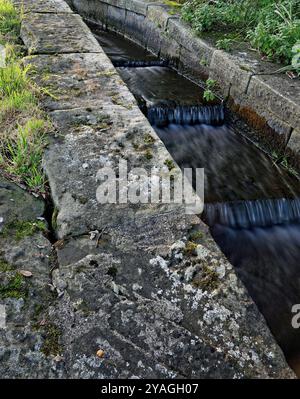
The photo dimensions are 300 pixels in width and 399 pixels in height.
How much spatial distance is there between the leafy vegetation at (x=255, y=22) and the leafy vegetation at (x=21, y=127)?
2.72 meters

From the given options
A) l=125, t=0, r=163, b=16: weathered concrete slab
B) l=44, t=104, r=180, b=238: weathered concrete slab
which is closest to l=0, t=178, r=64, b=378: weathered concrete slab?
l=44, t=104, r=180, b=238: weathered concrete slab

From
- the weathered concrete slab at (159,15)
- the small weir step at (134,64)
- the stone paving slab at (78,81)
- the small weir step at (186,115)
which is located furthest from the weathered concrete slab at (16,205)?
the weathered concrete slab at (159,15)

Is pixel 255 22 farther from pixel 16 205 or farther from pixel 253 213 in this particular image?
pixel 16 205

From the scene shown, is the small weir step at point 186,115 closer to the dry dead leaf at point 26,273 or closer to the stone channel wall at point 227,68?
the stone channel wall at point 227,68

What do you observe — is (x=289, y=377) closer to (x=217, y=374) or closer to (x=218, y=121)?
(x=217, y=374)

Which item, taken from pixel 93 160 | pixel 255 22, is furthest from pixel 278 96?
pixel 93 160

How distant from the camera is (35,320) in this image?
5.67 ft

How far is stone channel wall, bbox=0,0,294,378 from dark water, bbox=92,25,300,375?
3.47 feet

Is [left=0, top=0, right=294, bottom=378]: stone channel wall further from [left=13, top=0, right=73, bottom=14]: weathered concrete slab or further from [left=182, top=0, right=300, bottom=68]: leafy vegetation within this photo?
[left=13, top=0, right=73, bottom=14]: weathered concrete slab

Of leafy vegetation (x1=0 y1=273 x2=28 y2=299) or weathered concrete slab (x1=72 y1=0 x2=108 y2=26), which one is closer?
leafy vegetation (x1=0 y1=273 x2=28 y2=299)

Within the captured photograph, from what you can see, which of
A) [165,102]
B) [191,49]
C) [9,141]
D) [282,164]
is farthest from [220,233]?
[191,49]

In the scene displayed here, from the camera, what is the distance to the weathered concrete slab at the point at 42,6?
536 centimetres

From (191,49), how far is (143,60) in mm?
1113

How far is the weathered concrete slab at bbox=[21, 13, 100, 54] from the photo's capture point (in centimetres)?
420
